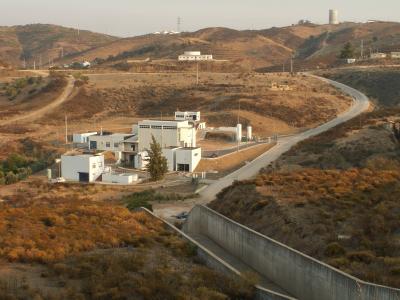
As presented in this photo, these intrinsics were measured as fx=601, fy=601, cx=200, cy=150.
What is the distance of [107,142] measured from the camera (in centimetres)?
4912

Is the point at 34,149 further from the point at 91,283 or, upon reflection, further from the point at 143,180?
the point at 91,283

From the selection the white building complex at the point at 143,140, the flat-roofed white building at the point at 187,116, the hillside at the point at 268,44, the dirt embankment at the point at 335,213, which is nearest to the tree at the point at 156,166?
the white building complex at the point at 143,140

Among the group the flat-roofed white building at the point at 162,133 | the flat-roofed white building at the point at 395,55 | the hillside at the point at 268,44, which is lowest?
the flat-roofed white building at the point at 162,133

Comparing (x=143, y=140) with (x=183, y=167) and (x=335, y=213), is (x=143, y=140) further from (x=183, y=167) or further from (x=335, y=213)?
(x=335, y=213)

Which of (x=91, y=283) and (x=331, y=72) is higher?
(x=331, y=72)

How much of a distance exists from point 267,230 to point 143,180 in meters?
22.3

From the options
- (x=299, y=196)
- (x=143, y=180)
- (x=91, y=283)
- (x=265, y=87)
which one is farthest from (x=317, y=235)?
Result: (x=265, y=87)

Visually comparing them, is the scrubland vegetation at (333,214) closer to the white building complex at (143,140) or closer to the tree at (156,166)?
the tree at (156,166)

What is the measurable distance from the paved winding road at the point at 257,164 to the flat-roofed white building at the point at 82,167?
9.44 meters

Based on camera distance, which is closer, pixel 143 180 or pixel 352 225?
pixel 352 225

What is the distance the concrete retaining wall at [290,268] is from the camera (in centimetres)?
Result: 1264

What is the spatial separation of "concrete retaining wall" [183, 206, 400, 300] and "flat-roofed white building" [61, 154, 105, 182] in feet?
74.2

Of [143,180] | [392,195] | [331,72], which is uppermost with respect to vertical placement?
[331,72]

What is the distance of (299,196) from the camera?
22.5m
